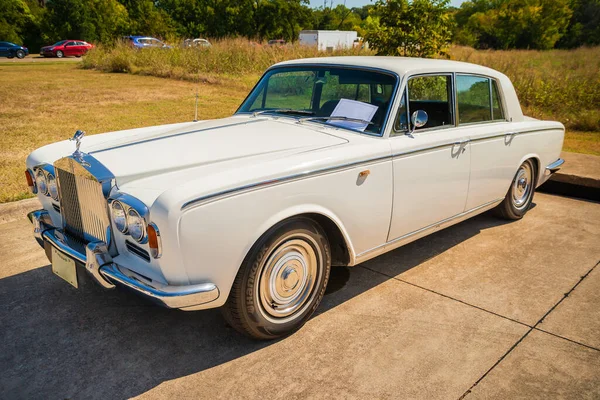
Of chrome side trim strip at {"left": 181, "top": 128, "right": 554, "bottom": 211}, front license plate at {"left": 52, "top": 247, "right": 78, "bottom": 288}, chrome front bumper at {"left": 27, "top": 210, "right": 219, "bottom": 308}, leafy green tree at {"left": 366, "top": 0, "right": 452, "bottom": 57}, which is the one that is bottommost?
front license plate at {"left": 52, "top": 247, "right": 78, "bottom": 288}

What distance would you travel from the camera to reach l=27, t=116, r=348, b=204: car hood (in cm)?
258

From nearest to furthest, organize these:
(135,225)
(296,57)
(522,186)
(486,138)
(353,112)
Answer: (135,225), (353,112), (486,138), (522,186), (296,57)

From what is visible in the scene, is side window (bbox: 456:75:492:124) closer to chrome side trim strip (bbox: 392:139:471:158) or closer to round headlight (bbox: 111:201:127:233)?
chrome side trim strip (bbox: 392:139:471:158)

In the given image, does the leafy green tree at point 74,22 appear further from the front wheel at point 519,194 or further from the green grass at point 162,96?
the front wheel at point 519,194

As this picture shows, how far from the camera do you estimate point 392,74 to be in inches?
134

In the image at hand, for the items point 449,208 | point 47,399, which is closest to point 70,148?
point 47,399

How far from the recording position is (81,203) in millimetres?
2771

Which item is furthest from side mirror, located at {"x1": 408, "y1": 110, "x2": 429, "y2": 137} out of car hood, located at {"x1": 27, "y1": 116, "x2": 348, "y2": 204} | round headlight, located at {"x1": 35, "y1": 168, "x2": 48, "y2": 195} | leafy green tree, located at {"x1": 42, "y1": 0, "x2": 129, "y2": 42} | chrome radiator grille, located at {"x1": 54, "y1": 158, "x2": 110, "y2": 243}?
leafy green tree, located at {"x1": 42, "y1": 0, "x2": 129, "y2": 42}

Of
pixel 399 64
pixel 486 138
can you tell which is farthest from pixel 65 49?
pixel 486 138

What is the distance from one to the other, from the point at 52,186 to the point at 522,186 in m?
4.23

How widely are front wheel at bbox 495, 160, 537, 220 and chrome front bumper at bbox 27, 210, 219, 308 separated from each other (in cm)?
341

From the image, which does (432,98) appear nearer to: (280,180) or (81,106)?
(280,180)

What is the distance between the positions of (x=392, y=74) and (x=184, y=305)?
2.14m

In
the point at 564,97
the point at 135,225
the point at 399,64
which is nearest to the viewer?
the point at 135,225
